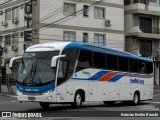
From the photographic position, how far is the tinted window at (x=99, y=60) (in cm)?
2239

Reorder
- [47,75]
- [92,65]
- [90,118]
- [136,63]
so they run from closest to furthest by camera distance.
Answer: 1. [90,118]
2. [47,75]
3. [92,65]
4. [136,63]

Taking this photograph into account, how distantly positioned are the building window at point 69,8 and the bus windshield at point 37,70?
2742 centimetres

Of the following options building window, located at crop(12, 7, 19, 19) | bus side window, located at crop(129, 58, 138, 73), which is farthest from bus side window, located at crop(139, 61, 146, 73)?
building window, located at crop(12, 7, 19, 19)

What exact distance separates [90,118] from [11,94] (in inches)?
908

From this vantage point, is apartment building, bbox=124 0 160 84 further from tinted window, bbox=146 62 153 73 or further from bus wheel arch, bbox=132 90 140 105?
bus wheel arch, bbox=132 90 140 105

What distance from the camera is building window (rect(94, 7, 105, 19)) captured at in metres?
49.8

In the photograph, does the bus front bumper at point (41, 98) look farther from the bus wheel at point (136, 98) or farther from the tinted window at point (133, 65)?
the bus wheel at point (136, 98)

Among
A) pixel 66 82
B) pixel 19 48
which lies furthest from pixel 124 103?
pixel 19 48

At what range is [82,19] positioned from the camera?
158 feet

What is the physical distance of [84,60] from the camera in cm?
2147

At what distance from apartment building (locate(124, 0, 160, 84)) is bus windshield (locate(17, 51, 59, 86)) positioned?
34.6 metres

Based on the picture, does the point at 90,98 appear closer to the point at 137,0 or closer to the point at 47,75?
the point at 47,75

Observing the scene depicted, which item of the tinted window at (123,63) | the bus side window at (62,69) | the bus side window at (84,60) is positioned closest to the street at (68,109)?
the bus side window at (62,69)

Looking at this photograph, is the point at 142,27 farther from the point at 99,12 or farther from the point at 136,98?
the point at 136,98
